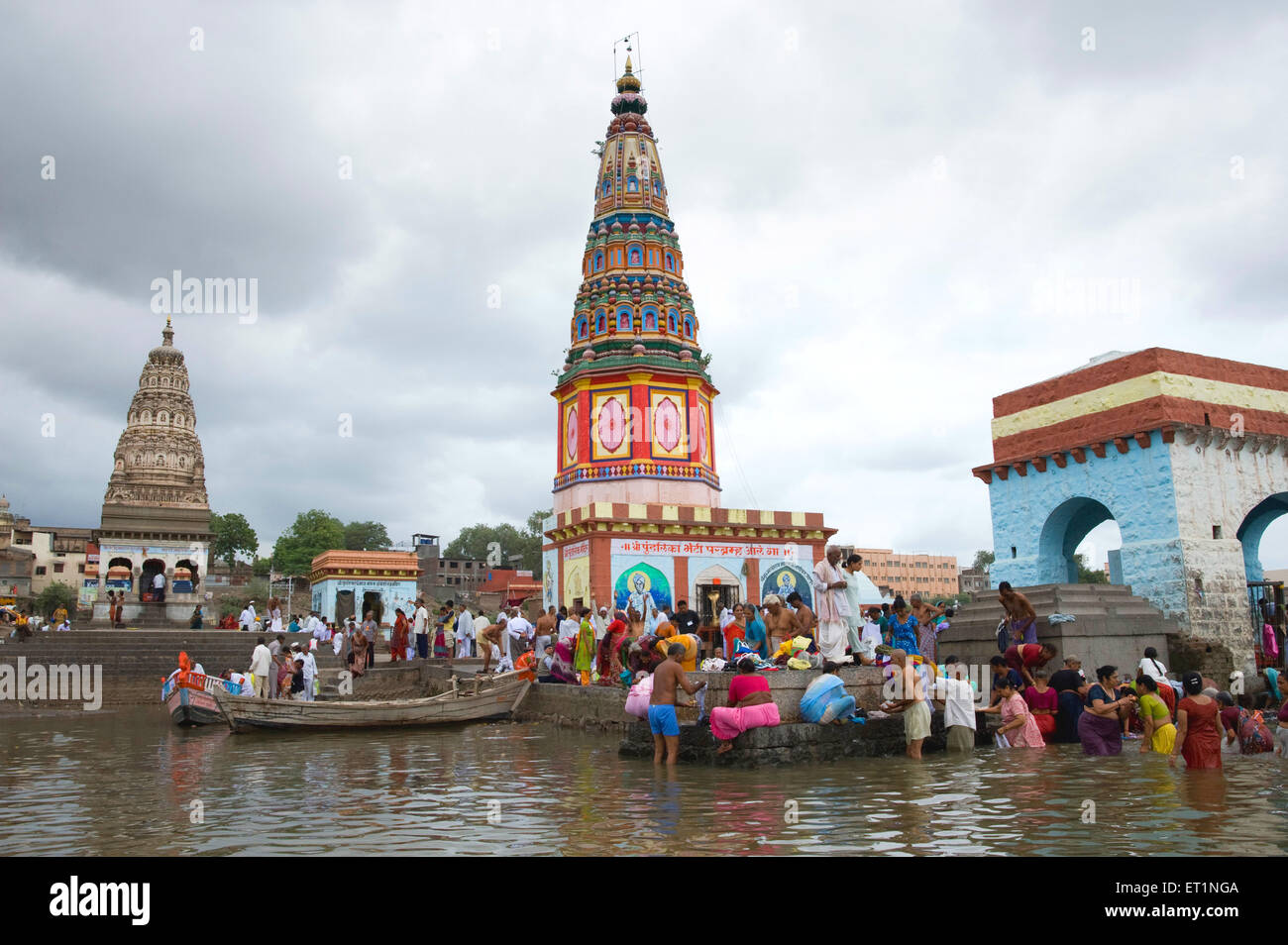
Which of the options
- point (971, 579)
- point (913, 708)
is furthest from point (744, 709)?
point (971, 579)

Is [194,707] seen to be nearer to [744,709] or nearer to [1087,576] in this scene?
[744,709]

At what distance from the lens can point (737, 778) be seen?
8.82 meters

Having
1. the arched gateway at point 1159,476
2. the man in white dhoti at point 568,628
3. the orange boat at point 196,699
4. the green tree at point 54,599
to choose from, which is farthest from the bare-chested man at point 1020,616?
the green tree at point 54,599

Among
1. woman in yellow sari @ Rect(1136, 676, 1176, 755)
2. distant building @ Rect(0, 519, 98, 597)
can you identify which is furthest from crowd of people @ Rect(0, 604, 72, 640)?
distant building @ Rect(0, 519, 98, 597)

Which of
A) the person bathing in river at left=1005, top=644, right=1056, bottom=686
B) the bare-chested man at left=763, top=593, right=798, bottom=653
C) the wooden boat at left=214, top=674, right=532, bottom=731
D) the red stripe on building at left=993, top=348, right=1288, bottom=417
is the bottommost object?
the wooden boat at left=214, top=674, right=532, bottom=731

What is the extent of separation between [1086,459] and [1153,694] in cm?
934

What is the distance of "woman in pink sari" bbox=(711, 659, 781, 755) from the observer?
376 inches

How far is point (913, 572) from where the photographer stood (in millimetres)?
108188

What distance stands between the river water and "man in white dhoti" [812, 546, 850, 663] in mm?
1346

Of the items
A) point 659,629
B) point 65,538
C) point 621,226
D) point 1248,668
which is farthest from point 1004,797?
point 65,538

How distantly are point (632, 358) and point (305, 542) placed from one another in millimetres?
52604

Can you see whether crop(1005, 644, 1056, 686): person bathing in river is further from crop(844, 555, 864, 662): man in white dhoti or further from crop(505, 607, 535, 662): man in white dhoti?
crop(505, 607, 535, 662): man in white dhoti

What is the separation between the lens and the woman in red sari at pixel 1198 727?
8.25 meters
